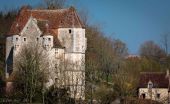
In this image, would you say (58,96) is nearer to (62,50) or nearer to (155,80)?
(62,50)

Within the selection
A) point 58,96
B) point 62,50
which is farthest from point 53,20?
point 58,96

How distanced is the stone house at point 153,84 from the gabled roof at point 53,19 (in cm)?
1447

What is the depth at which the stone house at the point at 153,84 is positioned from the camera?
81812 mm

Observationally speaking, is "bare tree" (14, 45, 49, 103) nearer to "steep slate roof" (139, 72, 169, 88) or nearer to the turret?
the turret

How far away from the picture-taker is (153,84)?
83.0 m

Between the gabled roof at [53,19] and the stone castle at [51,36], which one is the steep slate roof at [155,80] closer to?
the stone castle at [51,36]

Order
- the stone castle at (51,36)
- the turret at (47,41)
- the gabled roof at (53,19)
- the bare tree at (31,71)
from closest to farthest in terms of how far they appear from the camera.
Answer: the bare tree at (31,71), the turret at (47,41), the stone castle at (51,36), the gabled roof at (53,19)

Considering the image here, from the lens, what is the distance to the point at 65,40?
2980 inches

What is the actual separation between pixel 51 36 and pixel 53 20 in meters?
3.92

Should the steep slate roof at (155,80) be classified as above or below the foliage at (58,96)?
above

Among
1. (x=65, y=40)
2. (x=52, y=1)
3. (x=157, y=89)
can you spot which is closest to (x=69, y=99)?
(x=65, y=40)

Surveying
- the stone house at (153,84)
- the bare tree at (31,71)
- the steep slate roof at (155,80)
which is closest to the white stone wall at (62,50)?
the bare tree at (31,71)

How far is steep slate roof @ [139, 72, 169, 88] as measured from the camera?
82875 millimetres

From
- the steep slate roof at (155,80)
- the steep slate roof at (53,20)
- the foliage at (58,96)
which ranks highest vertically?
the steep slate roof at (53,20)
